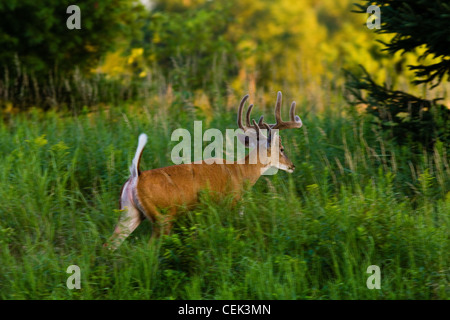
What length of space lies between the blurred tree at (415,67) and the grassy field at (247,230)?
228 millimetres

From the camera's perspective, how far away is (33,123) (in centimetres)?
743

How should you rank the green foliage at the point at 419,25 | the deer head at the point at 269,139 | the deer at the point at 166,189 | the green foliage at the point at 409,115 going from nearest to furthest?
the deer at the point at 166,189, the green foliage at the point at 419,25, the deer head at the point at 269,139, the green foliage at the point at 409,115

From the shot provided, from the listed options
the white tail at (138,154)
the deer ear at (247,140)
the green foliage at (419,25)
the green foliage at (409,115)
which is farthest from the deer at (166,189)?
the green foliage at (419,25)

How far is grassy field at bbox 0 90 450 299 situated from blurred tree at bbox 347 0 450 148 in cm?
23

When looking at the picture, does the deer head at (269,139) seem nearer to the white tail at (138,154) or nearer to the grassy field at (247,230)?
the grassy field at (247,230)

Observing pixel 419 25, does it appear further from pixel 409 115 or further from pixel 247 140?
pixel 247 140

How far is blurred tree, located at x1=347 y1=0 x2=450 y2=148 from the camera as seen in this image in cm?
590

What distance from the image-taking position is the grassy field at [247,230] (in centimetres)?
434

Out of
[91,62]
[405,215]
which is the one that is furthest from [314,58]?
[405,215]

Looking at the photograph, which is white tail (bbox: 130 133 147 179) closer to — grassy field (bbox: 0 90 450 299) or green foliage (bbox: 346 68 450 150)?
grassy field (bbox: 0 90 450 299)
